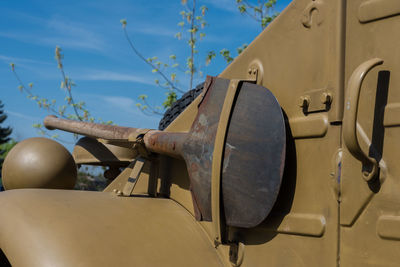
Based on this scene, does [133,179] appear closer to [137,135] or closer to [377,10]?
[137,135]

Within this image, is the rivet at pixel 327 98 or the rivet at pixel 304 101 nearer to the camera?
the rivet at pixel 327 98

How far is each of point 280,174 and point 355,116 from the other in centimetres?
42

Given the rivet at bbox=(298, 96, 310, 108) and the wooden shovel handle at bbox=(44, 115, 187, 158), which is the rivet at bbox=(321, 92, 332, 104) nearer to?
the rivet at bbox=(298, 96, 310, 108)

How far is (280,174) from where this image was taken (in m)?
1.90

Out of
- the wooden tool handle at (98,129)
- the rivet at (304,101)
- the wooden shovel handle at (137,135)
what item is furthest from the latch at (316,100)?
the wooden tool handle at (98,129)

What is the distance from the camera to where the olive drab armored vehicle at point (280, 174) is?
5.34 ft

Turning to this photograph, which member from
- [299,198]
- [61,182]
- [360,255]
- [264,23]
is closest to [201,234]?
[299,198]

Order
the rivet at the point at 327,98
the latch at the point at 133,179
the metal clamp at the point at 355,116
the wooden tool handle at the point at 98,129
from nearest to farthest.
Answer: the metal clamp at the point at 355,116
the rivet at the point at 327,98
the latch at the point at 133,179
the wooden tool handle at the point at 98,129

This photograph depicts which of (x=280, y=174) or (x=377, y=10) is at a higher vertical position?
(x=377, y=10)

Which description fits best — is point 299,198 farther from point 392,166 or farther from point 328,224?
point 392,166

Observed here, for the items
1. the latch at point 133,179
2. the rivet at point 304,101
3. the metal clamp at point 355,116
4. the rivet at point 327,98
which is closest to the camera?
the metal clamp at point 355,116

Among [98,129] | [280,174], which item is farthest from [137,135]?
[280,174]

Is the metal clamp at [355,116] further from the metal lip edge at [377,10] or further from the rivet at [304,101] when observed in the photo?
the rivet at [304,101]

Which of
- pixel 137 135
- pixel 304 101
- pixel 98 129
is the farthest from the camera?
pixel 98 129
